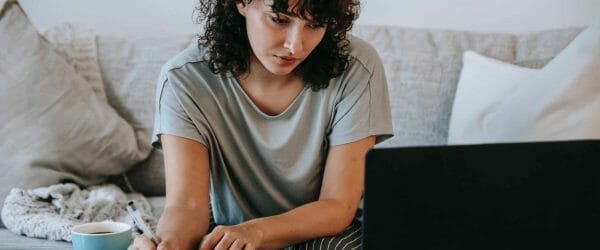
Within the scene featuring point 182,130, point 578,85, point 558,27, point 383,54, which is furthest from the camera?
point 558,27

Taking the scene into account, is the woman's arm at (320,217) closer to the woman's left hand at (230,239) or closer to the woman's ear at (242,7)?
the woman's left hand at (230,239)

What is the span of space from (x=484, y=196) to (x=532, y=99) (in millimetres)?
993

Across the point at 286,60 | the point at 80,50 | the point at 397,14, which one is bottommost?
the point at 397,14

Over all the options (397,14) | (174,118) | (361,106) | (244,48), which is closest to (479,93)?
(397,14)

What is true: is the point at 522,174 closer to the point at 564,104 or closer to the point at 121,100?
the point at 564,104

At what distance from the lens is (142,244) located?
1.11 m

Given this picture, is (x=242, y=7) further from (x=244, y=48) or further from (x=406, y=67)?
(x=406, y=67)

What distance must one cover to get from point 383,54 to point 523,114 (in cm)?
39

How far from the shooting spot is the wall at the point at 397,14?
6.90 ft

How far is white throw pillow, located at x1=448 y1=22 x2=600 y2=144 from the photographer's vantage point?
1623mm

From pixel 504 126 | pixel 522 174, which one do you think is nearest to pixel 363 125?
pixel 504 126

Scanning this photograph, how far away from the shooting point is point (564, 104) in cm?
164

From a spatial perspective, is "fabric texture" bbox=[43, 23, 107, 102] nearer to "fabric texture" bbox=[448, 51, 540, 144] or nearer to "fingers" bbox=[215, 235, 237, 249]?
"fabric texture" bbox=[448, 51, 540, 144]

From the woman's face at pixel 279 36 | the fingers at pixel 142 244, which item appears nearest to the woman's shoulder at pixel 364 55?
the woman's face at pixel 279 36
